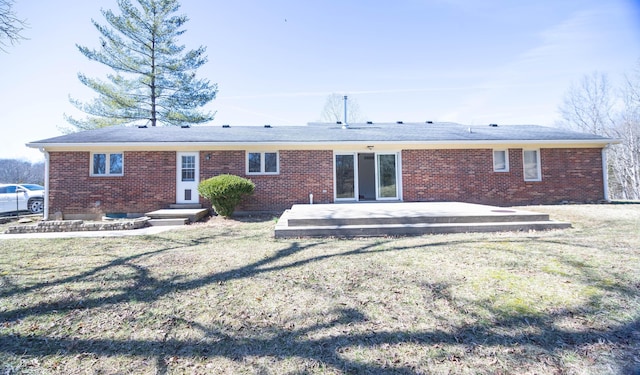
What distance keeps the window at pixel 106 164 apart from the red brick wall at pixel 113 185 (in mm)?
173

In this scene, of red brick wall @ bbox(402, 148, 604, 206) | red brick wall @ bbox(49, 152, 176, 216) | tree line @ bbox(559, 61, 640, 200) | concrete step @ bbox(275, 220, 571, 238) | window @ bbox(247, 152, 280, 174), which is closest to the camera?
concrete step @ bbox(275, 220, 571, 238)

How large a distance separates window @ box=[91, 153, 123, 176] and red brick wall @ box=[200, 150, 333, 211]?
3067 millimetres

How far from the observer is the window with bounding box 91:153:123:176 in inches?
401

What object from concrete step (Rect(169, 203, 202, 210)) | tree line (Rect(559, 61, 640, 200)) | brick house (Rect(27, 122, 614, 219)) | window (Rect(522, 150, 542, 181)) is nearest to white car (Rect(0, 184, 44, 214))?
brick house (Rect(27, 122, 614, 219))

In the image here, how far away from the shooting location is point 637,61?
19.4 metres

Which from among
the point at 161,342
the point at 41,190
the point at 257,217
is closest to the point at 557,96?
the point at 257,217

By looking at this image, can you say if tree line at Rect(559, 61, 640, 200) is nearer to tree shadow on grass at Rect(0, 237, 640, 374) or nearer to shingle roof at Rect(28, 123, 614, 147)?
shingle roof at Rect(28, 123, 614, 147)

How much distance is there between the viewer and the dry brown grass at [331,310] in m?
2.05

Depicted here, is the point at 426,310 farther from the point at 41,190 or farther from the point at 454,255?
the point at 41,190

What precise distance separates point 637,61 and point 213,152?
2869 centimetres

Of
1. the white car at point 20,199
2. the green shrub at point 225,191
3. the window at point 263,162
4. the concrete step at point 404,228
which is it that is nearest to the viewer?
the concrete step at point 404,228

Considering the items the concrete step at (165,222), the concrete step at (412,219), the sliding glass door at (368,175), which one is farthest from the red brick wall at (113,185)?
the concrete step at (412,219)

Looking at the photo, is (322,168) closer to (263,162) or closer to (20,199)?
(263,162)

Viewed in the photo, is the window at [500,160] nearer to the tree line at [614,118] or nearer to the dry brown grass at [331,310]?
the dry brown grass at [331,310]
